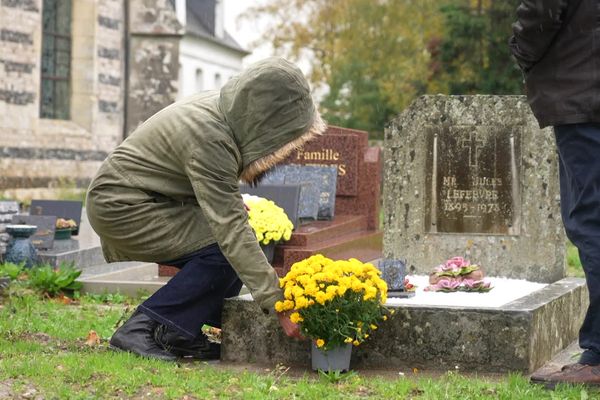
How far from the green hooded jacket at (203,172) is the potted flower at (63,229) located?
555 centimetres

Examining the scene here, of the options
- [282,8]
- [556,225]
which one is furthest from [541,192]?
[282,8]

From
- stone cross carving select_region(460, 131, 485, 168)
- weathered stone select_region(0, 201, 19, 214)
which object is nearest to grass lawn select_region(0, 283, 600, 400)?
stone cross carving select_region(460, 131, 485, 168)

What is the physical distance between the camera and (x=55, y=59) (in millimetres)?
20344

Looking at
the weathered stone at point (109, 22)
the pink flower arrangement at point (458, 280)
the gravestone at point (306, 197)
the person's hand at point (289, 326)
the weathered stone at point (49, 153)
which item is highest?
the weathered stone at point (109, 22)

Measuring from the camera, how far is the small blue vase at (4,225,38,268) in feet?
33.1

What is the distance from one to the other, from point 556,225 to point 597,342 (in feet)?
9.44

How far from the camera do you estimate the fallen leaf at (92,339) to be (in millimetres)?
6402

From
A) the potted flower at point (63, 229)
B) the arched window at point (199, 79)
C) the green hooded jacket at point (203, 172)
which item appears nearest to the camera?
the green hooded jacket at point (203, 172)

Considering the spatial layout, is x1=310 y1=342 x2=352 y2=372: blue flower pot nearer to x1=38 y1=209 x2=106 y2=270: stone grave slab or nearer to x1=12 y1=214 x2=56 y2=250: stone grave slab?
x1=38 y1=209 x2=106 y2=270: stone grave slab

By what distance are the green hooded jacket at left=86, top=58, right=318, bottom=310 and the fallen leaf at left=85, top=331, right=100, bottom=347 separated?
20.5 inches

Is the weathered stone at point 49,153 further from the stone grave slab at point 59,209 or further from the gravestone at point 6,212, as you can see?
the gravestone at point 6,212

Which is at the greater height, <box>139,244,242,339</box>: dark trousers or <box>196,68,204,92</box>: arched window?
<box>196,68,204,92</box>: arched window

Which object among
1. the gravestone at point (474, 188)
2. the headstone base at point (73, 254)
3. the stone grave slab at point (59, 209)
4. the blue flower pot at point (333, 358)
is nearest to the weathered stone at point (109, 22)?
the stone grave slab at point (59, 209)

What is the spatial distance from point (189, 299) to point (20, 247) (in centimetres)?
461
